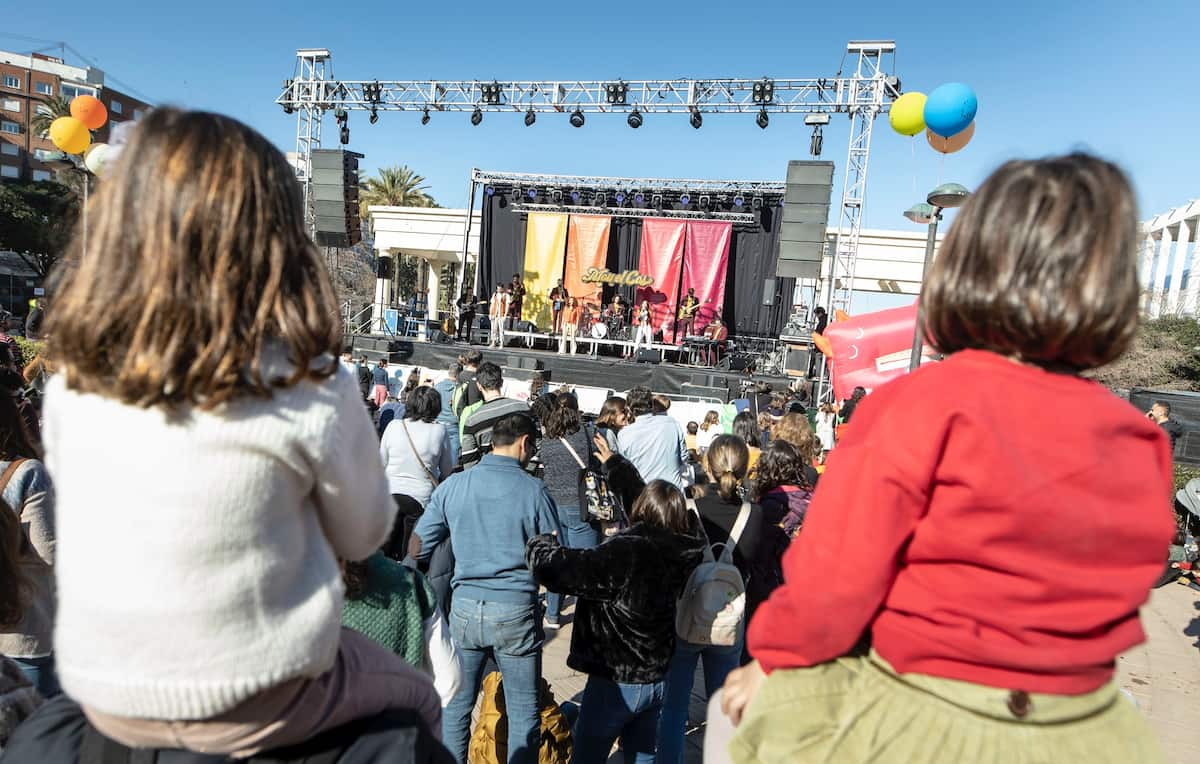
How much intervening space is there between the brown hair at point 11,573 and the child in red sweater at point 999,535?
2176mm

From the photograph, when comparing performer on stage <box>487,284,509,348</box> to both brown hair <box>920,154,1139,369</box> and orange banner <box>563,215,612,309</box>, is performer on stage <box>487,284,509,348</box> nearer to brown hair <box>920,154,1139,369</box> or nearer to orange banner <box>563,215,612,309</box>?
orange banner <box>563,215,612,309</box>

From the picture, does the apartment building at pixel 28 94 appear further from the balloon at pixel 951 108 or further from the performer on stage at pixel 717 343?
the balloon at pixel 951 108

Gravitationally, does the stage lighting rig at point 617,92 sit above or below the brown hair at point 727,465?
above

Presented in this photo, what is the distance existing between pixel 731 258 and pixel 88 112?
1442 centimetres

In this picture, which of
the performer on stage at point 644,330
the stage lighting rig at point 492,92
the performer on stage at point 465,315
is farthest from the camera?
the performer on stage at point 465,315

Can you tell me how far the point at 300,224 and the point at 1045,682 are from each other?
1265mm

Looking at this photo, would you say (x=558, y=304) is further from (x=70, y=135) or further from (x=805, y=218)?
(x=70, y=135)

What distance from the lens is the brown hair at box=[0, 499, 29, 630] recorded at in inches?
78.7

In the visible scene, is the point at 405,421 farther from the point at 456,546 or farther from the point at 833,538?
the point at 833,538

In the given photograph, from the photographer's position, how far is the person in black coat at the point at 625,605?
8.54 ft

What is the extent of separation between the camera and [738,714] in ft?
3.81

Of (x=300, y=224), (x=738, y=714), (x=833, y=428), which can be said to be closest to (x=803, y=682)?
(x=738, y=714)

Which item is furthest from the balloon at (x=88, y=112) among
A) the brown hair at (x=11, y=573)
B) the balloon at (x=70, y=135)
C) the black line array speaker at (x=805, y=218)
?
the black line array speaker at (x=805, y=218)

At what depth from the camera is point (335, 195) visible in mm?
16531
